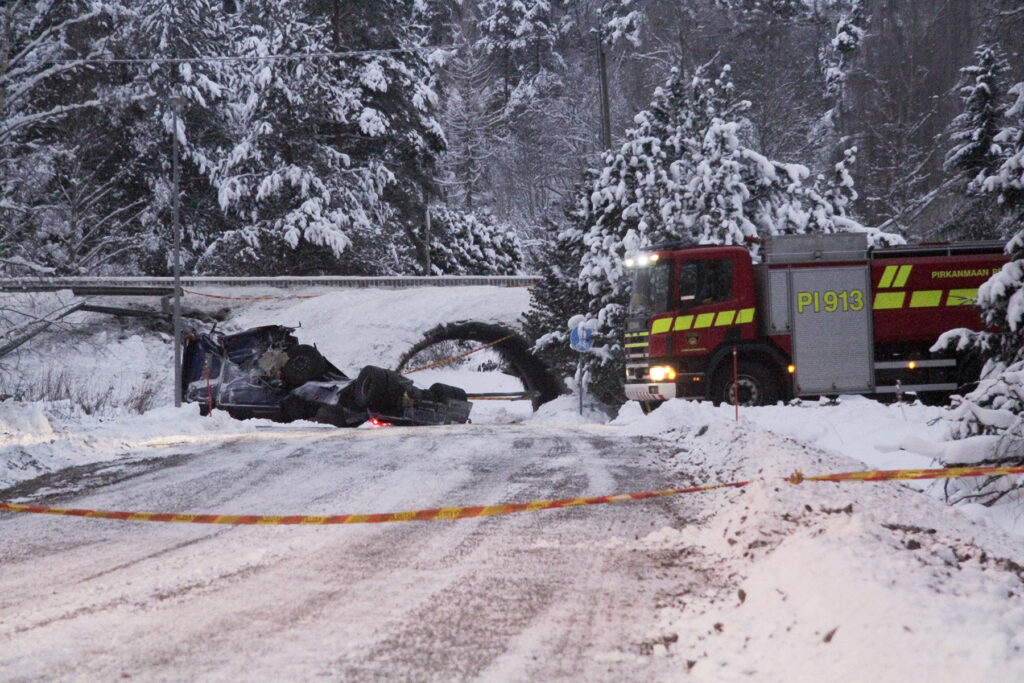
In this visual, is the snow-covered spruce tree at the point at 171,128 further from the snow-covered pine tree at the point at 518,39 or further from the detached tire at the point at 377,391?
the detached tire at the point at 377,391

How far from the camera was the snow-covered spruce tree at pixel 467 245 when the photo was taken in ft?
173


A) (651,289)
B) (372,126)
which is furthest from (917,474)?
(372,126)

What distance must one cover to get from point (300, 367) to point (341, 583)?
16.8 meters

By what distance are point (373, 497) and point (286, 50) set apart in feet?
119

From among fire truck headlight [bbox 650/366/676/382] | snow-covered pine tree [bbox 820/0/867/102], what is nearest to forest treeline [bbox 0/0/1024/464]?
snow-covered pine tree [bbox 820/0/867/102]

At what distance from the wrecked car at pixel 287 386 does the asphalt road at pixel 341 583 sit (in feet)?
36.2

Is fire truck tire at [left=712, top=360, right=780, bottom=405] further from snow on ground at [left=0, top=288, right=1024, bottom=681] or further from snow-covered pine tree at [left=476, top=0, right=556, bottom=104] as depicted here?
snow-covered pine tree at [left=476, top=0, right=556, bottom=104]

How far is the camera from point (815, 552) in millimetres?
5043

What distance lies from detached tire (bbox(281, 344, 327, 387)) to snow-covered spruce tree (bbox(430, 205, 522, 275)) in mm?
29594

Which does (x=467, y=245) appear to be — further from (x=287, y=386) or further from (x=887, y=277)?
(x=887, y=277)

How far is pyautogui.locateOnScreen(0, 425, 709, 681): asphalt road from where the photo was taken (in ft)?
13.5

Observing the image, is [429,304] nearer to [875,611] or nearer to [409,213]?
[409,213]

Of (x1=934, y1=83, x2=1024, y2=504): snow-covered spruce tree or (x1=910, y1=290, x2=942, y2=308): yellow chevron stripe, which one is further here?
(x1=910, y1=290, x2=942, y2=308): yellow chevron stripe

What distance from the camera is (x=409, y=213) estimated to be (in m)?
46.6
